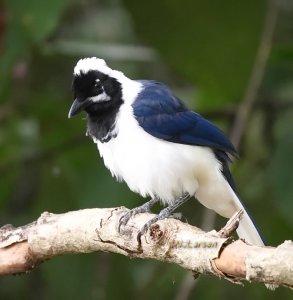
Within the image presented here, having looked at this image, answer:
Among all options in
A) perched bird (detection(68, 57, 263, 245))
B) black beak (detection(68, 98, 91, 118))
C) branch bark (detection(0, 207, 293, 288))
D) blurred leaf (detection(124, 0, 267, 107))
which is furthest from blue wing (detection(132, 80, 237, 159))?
blurred leaf (detection(124, 0, 267, 107))

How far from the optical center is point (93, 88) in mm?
4066

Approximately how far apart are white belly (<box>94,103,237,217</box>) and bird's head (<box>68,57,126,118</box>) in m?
0.08

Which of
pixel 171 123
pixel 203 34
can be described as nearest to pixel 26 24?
pixel 203 34

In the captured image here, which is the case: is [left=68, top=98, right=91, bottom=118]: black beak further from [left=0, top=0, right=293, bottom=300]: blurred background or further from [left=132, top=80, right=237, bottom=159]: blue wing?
[left=0, top=0, right=293, bottom=300]: blurred background

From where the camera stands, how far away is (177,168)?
396cm

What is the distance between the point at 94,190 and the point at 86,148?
33 cm

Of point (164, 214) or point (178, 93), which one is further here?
point (178, 93)

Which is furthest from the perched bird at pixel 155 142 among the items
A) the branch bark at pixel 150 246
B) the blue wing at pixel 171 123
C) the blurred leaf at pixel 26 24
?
the blurred leaf at pixel 26 24

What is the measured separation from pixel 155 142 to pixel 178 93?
192 cm

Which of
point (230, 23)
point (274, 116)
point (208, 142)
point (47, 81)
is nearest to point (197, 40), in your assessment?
point (230, 23)

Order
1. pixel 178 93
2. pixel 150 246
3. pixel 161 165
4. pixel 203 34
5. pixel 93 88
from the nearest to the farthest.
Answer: pixel 150 246, pixel 161 165, pixel 93 88, pixel 203 34, pixel 178 93

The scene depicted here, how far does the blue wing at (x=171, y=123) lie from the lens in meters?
4.04

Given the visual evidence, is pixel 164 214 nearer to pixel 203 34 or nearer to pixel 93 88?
pixel 93 88

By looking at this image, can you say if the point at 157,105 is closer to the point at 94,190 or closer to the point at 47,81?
the point at 94,190
